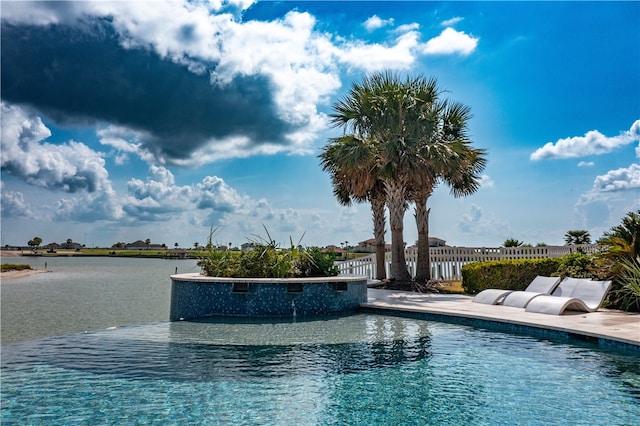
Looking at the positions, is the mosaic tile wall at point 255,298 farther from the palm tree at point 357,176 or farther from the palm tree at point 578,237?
the palm tree at point 578,237

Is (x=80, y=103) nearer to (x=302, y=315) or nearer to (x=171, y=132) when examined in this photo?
(x=171, y=132)

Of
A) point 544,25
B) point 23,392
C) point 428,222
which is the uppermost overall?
point 544,25

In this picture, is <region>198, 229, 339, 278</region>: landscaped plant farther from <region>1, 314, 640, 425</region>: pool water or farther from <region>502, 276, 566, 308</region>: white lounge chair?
<region>502, 276, 566, 308</region>: white lounge chair

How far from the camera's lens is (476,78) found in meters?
16.0

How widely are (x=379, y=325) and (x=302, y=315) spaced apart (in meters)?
2.29

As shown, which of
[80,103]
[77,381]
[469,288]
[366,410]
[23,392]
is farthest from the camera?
[80,103]

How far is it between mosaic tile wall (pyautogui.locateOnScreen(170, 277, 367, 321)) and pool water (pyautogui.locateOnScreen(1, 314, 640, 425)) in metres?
2.20

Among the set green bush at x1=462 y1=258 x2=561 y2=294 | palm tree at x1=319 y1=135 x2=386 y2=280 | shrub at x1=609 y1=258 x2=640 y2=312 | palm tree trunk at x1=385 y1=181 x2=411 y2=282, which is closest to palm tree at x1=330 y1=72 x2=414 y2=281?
palm tree trunk at x1=385 y1=181 x2=411 y2=282

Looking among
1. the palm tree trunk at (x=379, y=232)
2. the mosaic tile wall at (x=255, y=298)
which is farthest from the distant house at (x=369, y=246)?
the mosaic tile wall at (x=255, y=298)

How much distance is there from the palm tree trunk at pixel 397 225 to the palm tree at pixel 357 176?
1.03 meters

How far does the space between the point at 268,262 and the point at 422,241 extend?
7.77 m

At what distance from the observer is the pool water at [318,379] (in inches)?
181

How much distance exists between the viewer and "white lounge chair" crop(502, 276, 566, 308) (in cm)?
1098

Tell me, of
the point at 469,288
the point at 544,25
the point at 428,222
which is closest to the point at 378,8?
the point at 544,25
